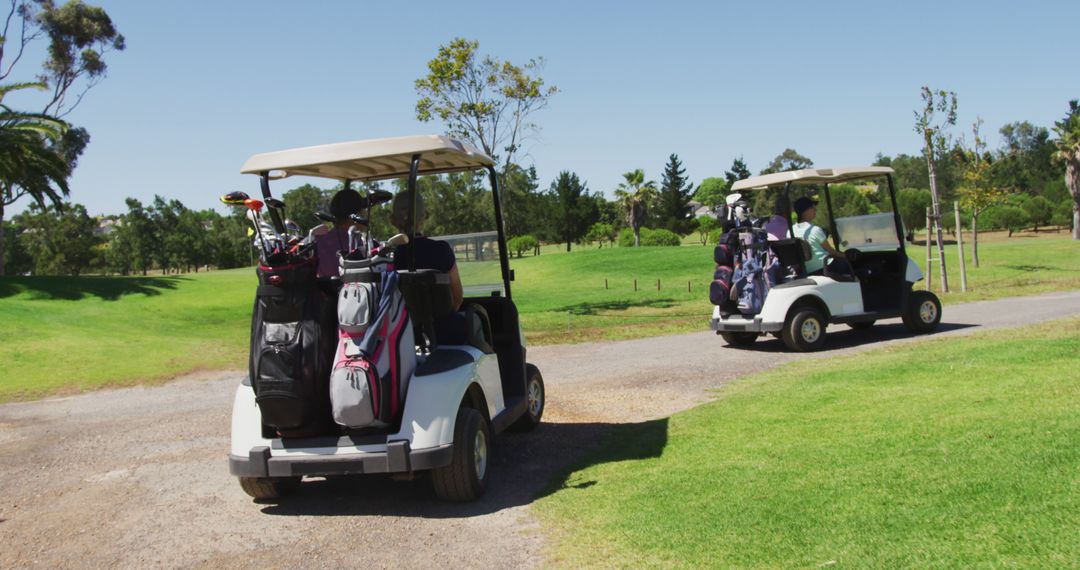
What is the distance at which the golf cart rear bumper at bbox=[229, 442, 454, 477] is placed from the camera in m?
5.01

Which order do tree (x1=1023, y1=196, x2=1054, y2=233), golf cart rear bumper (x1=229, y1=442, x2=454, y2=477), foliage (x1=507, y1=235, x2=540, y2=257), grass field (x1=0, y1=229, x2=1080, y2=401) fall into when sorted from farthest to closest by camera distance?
foliage (x1=507, y1=235, x2=540, y2=257)
tree (x1=1023, y1=196, x2=1054, y2=233)
grass field (x1=0, y1=229, x2=1080, y2=401)
golf cart rear bumper (x1=229, y1=442, x2=454, y2=477)

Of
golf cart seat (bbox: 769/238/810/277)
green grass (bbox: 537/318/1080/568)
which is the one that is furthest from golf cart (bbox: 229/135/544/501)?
golf cart seat (bbox: 769/238/810/277)

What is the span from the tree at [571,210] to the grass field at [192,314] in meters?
41.8

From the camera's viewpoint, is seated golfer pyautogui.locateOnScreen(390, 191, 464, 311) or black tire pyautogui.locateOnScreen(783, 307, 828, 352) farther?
black tire pyautogui.locateOnScreen(783, 307, 828, 352)

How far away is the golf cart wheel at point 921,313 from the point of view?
12875 millimetres

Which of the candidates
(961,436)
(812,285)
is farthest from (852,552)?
(812,285)

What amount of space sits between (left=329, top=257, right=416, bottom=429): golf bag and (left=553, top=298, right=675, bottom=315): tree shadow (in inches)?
678

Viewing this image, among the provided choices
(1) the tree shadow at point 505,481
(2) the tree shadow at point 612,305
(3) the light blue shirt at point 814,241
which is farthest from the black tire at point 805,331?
(2) the tree shadow at point 612,305

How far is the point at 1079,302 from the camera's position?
15602 mm

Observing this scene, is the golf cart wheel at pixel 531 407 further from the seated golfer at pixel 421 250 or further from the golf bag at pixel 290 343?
the golf bag at pixel 290 343

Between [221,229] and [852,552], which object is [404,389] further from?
[221,229]

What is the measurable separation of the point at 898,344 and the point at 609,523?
8.58 metres

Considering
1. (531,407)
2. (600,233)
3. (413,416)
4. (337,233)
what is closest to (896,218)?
(531,407)

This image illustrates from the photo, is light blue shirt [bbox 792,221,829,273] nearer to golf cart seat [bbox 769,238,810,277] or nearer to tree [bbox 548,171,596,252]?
golf cart seat [bbox 769,238,810,277]
